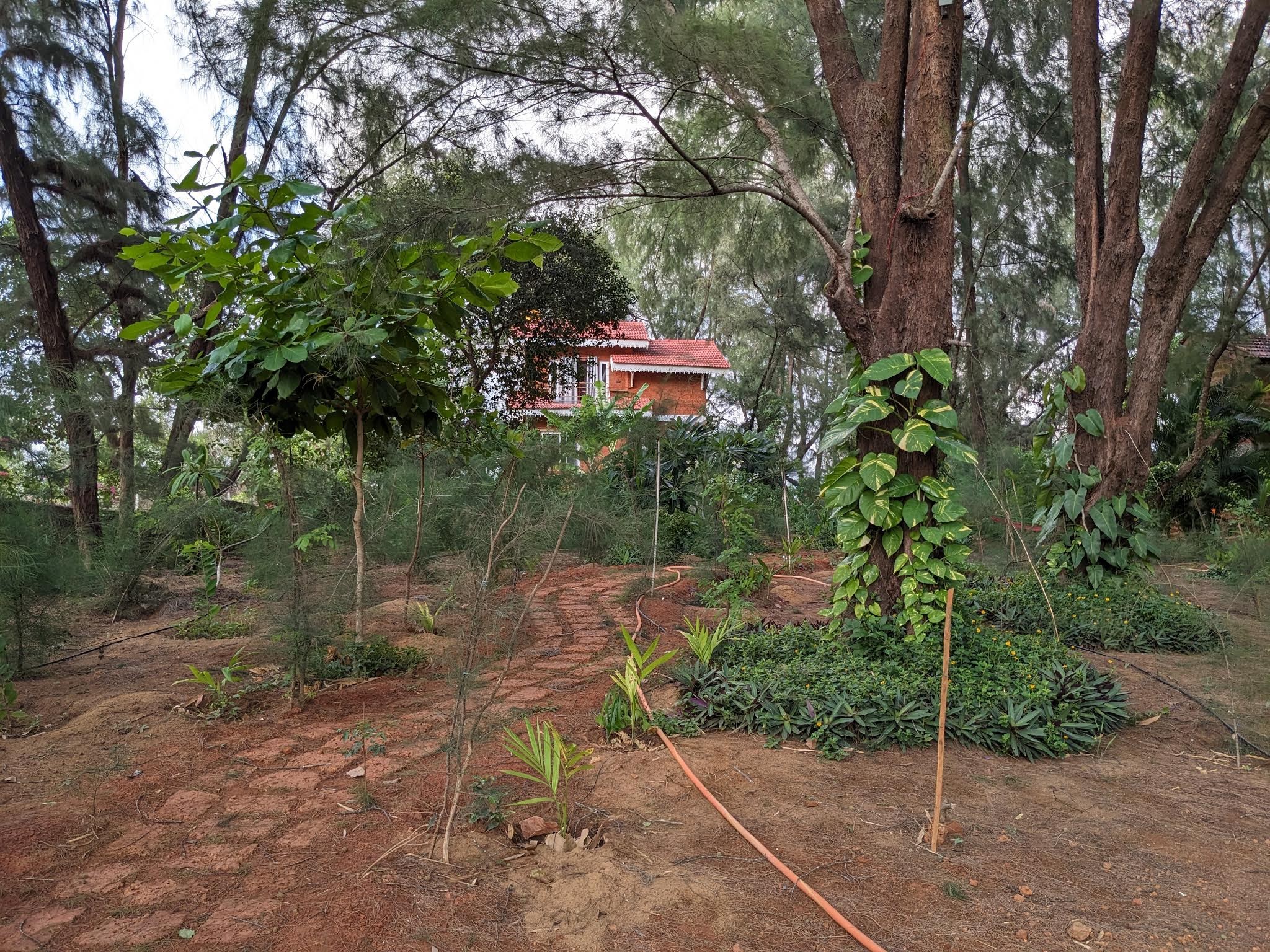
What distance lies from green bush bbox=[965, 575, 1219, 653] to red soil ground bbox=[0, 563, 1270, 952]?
61.8 inches

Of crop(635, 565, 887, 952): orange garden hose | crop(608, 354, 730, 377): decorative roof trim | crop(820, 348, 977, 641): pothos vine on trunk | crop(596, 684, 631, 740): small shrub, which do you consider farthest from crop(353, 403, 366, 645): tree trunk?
crop(608, 354, 730, 377): decorative roof trim

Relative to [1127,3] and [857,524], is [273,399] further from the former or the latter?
[1127,3]

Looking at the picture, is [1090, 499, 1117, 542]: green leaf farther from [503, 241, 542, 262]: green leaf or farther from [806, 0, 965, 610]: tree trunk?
[503, 241, 542, 262]: green leaf

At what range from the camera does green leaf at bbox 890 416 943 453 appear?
13.6ft

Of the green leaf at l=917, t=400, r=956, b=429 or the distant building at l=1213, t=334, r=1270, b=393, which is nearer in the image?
the green leaf at l=917, t=400, r=956, b=429

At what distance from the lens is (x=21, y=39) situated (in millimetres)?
6797

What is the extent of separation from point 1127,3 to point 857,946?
8739 mm

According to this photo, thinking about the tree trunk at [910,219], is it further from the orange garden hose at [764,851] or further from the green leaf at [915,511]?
the orange garden hose at [764,851]

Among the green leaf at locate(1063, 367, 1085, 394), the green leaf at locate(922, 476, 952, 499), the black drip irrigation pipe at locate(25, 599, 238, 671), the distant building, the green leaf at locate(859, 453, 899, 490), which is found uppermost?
the distant building

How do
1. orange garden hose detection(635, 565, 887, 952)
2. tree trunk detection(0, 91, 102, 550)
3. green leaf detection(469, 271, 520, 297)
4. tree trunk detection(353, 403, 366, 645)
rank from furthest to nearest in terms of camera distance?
tree trunk detection(0, 91, 102, 550) < tree trunk detection(353, 403, 366, 645) < green leaf detection(469, 271, 520, 297) < orange garden hose detection(635, 565, 887, 952)

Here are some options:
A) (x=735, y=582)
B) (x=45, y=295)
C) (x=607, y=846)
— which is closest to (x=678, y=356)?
(x=735, y=582)

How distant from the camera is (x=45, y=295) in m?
6.57

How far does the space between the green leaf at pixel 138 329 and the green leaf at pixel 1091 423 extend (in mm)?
6438

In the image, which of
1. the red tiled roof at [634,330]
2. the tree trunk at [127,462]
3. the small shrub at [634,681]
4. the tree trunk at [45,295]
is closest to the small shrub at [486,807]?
the small shrub at [634,681]
